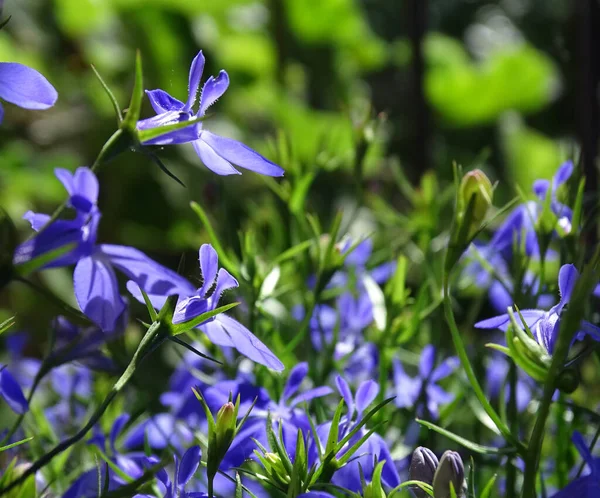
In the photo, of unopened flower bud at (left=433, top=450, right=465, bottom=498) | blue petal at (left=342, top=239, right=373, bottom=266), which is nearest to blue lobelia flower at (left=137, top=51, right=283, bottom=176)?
unopened flower bud at (left=433, top=450, right=465, bottom=498)

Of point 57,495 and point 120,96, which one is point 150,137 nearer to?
point 57,495

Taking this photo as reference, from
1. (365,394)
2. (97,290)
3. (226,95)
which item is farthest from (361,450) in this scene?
(226,95)

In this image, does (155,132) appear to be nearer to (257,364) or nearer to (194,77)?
(194,77)

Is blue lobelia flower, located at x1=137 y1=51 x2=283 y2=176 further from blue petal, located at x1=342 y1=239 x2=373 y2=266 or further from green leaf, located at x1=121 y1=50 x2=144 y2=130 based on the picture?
blue petal, located at x1=342 y1=239 x2=373 y2=266

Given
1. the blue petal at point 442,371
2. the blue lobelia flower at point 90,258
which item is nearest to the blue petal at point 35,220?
the blue lobelia flower at point 90,258

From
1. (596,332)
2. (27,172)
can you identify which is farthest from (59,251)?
(27,172)

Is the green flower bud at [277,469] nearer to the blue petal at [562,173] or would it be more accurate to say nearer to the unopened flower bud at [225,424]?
the unopened flower bud at [225,424]

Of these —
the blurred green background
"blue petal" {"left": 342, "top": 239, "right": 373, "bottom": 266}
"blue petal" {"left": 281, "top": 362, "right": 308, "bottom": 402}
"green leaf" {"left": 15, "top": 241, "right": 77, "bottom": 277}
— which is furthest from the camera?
A: the blurred green background
